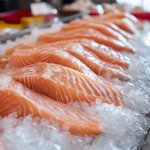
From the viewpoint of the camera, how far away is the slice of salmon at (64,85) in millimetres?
1321

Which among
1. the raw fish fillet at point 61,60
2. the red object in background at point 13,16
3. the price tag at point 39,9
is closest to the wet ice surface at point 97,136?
the raw fish fillet at point 61,60

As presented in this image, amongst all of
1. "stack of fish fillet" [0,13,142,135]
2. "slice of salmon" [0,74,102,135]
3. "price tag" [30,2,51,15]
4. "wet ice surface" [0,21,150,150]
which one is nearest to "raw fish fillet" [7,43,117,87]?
"stack of fish fillet" [0,13,142,135]

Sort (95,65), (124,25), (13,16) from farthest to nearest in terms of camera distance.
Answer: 1. (13,16)
2. (124,25)
3. (95,65)

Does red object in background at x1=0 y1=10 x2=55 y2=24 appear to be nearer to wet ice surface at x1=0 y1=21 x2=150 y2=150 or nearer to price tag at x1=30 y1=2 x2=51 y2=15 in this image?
price tag at x1=30 y1=2 x2=51 y2=15

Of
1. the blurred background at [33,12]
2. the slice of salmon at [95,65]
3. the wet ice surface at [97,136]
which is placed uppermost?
the blurred background at [33,12]

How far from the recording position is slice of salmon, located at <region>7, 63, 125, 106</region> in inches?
52.0

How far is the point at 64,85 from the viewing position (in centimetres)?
134

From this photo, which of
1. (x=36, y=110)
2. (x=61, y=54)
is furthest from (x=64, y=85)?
(x=61, y=54)

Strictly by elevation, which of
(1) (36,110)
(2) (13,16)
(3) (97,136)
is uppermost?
(2) (13,16)

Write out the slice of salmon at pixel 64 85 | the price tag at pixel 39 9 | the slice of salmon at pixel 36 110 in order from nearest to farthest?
the slice of salmon at pixel 36 110 < the slice of salmon at pixel 64 85 < the price tag at pixel 39 9

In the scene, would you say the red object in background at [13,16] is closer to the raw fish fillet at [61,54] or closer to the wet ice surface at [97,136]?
the raw fish fillet at [61,54]

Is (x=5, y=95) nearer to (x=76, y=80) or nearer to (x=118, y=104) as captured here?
(x=76, y=80)

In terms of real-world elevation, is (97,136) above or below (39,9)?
below

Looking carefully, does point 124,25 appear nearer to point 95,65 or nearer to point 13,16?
point 95,65
